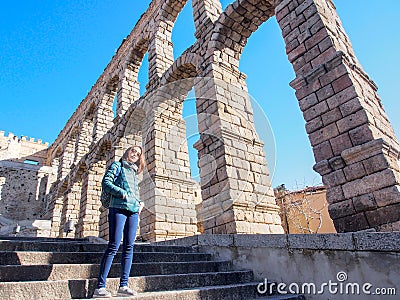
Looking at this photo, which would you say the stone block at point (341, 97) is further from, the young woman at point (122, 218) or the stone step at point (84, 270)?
the young woman at point (122, 218)

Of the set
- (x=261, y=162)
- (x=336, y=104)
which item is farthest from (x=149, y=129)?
(x=336, y=104)

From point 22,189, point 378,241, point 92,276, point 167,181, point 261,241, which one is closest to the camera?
point 378,241

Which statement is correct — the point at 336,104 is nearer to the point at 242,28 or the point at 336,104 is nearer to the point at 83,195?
the point at 242,28

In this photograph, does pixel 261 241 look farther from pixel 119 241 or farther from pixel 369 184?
pixel 369 184

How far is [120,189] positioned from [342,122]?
403cm

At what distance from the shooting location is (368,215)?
14.3 feet

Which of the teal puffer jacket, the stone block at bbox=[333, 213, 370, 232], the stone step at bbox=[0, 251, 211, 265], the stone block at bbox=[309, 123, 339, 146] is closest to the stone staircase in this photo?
the stone step at bbox=[0, 251, 211, 265]

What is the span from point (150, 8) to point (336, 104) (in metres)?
11.2

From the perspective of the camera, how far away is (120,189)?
2.96 metres

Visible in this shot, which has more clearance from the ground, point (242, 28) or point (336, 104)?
point (242, 28)

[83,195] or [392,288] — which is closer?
[392,288]

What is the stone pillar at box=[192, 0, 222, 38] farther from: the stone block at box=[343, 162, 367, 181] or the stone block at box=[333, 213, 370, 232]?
the stone block at box=[333, 213, 370, 232]

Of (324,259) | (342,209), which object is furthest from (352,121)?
(324,259)

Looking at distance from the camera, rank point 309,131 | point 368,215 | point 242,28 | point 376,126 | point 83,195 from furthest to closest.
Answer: point 83,195, point 242,28, point 309,131, point 376,126, point 368,215
